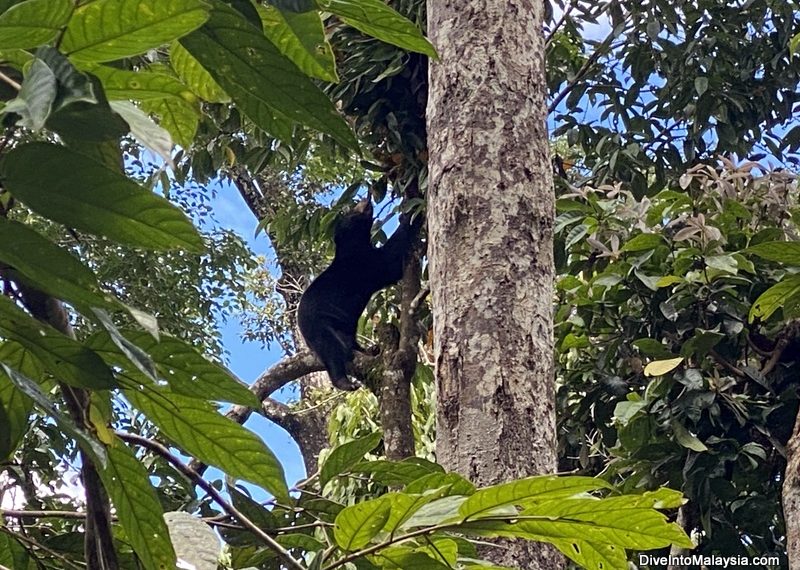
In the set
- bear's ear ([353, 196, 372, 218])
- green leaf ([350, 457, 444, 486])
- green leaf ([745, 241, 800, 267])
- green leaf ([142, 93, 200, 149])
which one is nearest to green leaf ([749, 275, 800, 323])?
green leaf ([745, 241, 800, 267])

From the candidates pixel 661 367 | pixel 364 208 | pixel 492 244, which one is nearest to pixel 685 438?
pixel 661 367

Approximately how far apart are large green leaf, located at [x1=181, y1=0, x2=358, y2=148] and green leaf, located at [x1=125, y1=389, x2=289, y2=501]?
0.58 ft

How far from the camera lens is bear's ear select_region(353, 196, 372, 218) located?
4.20 m

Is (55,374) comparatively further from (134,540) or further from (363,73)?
(363,73)

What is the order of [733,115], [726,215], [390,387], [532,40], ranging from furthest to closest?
[733,115], [390,387], [726,215], [532,40]

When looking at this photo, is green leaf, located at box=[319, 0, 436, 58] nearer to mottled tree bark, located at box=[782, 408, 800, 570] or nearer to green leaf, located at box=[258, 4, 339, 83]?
green leaf, located at box=[258, 4, 339, 83]

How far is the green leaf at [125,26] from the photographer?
396 mm

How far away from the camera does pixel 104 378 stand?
47 centimetres

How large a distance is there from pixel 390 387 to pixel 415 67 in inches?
41.1

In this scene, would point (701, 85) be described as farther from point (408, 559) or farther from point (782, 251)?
point (408, 559)

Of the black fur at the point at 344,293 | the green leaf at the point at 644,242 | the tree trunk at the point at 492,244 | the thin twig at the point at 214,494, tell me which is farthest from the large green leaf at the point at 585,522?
the black fur at the point at 344,293

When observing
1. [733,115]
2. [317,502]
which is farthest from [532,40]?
[733,115]

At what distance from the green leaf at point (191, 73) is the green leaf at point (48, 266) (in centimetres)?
26

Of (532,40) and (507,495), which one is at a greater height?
(532,40)
